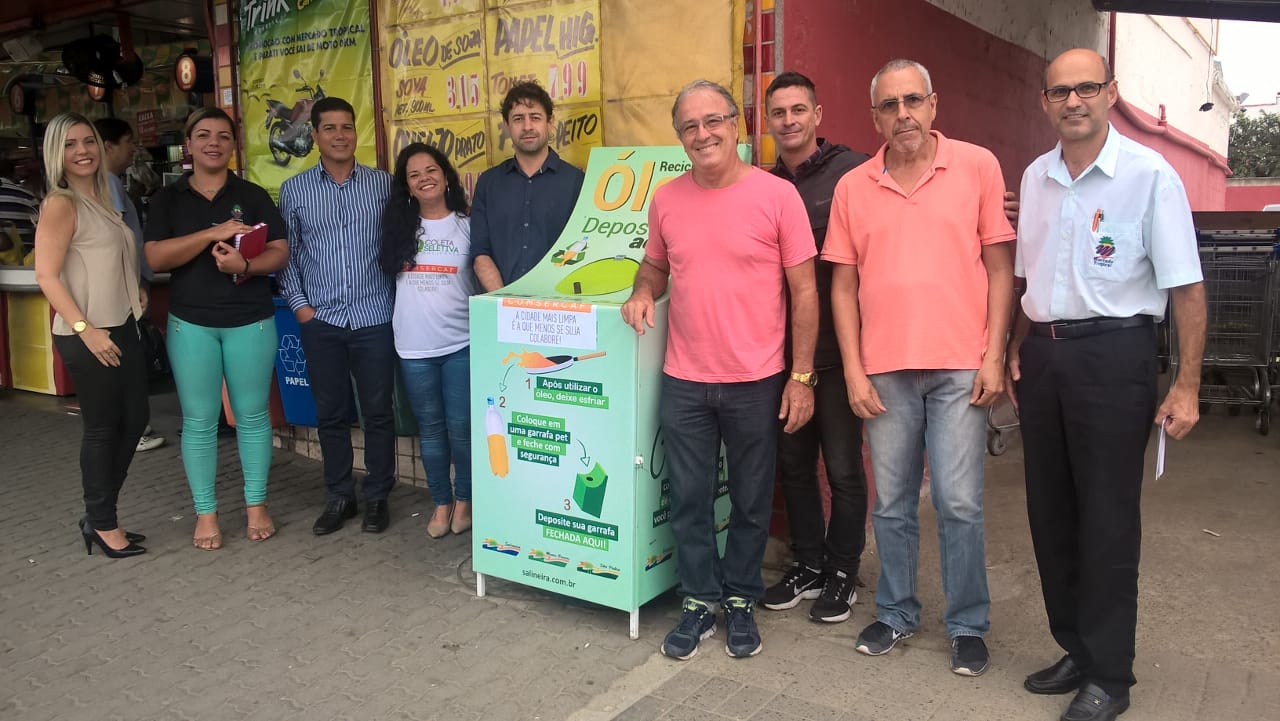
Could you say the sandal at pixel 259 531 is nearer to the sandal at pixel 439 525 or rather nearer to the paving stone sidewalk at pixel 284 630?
the paving stone sidewalk at pixel 284 630

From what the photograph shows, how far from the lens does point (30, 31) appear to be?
9.42m

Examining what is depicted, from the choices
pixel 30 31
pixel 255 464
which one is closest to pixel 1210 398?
pixel 255 464

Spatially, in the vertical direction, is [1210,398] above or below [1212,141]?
below

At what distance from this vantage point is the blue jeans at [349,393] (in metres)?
4.65

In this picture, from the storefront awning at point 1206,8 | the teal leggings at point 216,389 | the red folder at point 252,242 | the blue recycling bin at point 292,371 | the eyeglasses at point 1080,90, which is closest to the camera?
the eyeglasses at point 1080,90

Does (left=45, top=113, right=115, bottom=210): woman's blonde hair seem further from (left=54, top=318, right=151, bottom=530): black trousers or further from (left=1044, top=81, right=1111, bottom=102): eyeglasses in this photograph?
(left=1044, top=81, right=1111, bottom=102): eyeglasses

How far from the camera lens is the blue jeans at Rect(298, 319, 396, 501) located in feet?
15.3

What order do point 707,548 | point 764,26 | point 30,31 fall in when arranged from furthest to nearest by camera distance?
1. point 30,31
2. point 764,26
3. point 707,548

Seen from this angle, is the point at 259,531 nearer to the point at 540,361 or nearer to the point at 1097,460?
the point at 540,361

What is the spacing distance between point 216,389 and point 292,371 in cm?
113

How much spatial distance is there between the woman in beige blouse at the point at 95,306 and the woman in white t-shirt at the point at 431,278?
121 centimetres

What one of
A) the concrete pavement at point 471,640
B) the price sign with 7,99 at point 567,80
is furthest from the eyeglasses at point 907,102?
the price sign with 7,99 at point 567,80

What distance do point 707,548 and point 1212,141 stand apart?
19.8 m

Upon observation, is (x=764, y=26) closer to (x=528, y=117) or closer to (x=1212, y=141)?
(x=528, y=117)
